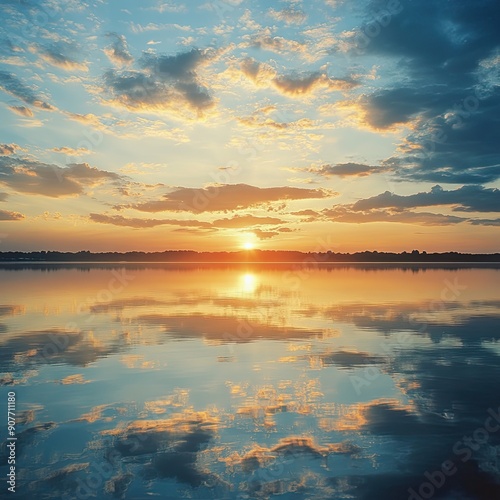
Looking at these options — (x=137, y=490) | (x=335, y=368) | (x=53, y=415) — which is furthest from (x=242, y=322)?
(x=137, y=490)

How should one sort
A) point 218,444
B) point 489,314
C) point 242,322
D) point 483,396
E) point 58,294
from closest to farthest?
point 218,444
point 483,396
point 242,322
point 489,314
point 58,294

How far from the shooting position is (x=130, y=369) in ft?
62.1

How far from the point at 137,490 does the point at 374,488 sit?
14.9 feet

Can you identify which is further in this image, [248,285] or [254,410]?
[248,285]

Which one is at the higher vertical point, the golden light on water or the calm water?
the golden light on water

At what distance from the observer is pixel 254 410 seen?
46.1 feet

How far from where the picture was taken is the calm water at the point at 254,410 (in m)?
9.80

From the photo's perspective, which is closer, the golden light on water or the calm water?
the calm water

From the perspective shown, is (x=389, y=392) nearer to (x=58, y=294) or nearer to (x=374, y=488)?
(x=374, y=488)

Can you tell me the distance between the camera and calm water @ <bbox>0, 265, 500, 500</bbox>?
980cm

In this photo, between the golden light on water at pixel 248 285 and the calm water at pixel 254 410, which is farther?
the golden light on water at pixel 248 285

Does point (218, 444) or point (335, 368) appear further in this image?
point (335, 368)

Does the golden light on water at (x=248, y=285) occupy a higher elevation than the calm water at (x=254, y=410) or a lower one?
higher

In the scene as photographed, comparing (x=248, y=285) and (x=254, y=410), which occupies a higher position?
(x=248, y=285)
